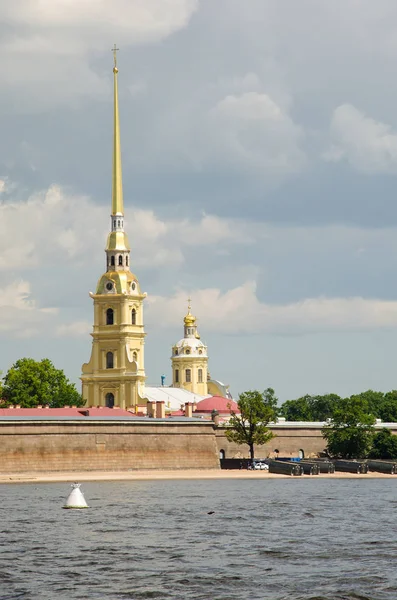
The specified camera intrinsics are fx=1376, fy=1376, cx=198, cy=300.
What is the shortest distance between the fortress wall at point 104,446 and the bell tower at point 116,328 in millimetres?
40297

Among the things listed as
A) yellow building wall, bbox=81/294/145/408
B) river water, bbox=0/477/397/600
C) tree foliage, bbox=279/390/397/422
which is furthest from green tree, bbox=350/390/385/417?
river water, bbox=0/477/397/600

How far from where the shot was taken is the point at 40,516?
60531 millimetres

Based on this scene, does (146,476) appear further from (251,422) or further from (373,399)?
(373,399)

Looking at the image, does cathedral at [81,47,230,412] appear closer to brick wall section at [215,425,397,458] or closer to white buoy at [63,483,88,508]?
brick wall section at [215,425,397,458]

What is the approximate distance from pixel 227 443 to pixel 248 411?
8155mm

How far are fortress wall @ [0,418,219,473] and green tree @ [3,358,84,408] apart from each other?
25.7m

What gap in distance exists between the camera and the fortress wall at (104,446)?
325 feet

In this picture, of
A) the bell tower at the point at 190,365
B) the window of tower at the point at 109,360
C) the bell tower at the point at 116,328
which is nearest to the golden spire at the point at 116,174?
the bell tower at the point at 116,328

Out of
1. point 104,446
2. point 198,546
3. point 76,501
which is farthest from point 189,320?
point 198,546

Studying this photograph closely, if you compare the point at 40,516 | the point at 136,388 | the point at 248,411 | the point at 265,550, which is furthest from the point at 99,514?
the point at 136,388

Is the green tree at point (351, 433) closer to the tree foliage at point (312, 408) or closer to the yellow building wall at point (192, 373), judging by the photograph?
the yellow building wall at point (192, 373)

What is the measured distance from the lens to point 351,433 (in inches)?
4680

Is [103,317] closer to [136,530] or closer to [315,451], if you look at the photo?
[315,451]

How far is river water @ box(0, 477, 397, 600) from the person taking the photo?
38.4 m
